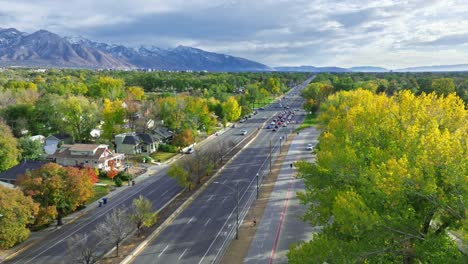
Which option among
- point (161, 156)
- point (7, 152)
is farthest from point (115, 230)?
point (161, 156)

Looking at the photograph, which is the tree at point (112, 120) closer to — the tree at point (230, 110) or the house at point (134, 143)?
the house at point (134, 143)

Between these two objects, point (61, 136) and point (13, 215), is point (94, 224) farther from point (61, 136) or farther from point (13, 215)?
point (61, 136)

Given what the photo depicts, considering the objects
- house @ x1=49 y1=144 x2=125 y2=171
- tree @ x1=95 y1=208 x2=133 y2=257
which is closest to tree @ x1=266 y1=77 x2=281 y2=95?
house @ x1=49 y1=144 x2=125 y2=171

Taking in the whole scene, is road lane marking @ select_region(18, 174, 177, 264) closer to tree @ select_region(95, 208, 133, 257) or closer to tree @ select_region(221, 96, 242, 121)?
tree @ select_region(95, 208, 133, 257)

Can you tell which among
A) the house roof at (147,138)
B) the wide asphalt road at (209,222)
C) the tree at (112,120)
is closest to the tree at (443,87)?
the wide asphalt road at (209,222)

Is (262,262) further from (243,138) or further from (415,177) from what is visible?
(243,138)
